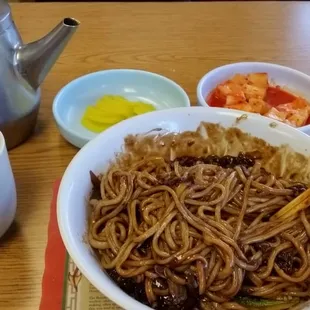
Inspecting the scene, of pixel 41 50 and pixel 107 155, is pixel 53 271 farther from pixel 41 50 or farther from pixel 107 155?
pixel 41 50

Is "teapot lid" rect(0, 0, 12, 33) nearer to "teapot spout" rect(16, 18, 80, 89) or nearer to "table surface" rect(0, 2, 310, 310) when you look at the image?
"teapot spout" rect(16, 18, 80, 89)

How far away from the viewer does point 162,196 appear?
2.98ft

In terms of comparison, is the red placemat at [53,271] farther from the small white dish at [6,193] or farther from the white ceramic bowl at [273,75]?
the white ceramic bowl at [273,75]

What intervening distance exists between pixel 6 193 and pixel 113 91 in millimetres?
577

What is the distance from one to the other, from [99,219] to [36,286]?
7.7 inches

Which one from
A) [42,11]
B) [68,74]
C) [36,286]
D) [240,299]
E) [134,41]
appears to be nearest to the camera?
[240,299]

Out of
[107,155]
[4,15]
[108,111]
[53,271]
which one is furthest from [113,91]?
[53,271]

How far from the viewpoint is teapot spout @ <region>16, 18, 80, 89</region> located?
1189mm

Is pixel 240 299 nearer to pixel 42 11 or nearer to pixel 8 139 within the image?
pixel 8 139

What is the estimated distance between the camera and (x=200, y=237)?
2.77 feet

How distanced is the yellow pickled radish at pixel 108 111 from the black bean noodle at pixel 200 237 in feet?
1.25

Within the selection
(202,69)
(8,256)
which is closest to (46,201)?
(8,256)

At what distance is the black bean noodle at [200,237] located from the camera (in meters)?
0.81

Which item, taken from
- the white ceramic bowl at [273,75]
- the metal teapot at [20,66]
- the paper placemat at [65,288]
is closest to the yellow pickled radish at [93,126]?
the metal teapot at [20,66]
